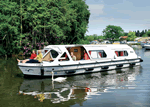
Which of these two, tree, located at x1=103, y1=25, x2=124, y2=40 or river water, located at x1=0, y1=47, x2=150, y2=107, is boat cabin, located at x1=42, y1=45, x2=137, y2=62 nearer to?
river water, located at x1=0, y1=47, x2=150, y2=107

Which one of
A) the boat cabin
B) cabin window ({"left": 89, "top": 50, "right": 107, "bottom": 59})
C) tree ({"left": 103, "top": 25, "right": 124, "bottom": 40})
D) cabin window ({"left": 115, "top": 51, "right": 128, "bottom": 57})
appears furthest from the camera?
tree ({"left": 103, "top": 25, "right": 124, "bottom": 40})

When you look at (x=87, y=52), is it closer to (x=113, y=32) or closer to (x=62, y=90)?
(x=62, y=90)

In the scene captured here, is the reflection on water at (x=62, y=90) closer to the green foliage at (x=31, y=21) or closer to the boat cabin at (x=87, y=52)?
the boat cabin at (x=87, y=52)

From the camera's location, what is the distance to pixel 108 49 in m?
17.1

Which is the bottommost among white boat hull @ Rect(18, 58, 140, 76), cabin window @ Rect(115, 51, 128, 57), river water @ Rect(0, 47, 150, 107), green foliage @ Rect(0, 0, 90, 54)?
river water @ Rect(0, 47, 150, 107)

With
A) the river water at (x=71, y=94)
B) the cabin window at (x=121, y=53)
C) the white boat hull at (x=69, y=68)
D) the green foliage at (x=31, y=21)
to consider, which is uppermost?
the green foliage at (x=31, y=21)

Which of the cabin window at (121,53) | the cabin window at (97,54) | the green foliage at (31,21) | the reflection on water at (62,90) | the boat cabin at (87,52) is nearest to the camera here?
the reflection on water at (62,90)

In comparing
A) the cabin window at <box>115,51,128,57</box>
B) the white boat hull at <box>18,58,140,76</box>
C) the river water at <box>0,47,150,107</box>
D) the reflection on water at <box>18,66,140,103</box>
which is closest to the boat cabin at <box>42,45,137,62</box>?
the cabin window at <box>115,51,128,57</box>

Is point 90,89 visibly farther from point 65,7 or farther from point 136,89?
point 65,7

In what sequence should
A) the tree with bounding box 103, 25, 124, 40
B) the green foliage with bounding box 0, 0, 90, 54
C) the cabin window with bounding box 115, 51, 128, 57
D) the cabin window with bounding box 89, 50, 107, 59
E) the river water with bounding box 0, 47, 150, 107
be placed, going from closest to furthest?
the river water with bounding box 0, 47, 150, 107, the cabin window with bounding box 89, 50, 107, 59, the cabin window with bounding box 115, 51, 128, 57, the green foliage with bounding box 0, 0, 90, 54, the tree with bounding box 103, 25, 124, 40

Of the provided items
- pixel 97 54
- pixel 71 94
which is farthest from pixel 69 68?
pixel 71 94

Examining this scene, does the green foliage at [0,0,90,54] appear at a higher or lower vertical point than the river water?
higher

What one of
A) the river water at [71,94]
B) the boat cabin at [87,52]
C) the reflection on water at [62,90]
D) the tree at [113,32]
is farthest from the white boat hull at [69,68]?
the tree at [113,32]

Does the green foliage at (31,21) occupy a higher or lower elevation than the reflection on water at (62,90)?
higher
